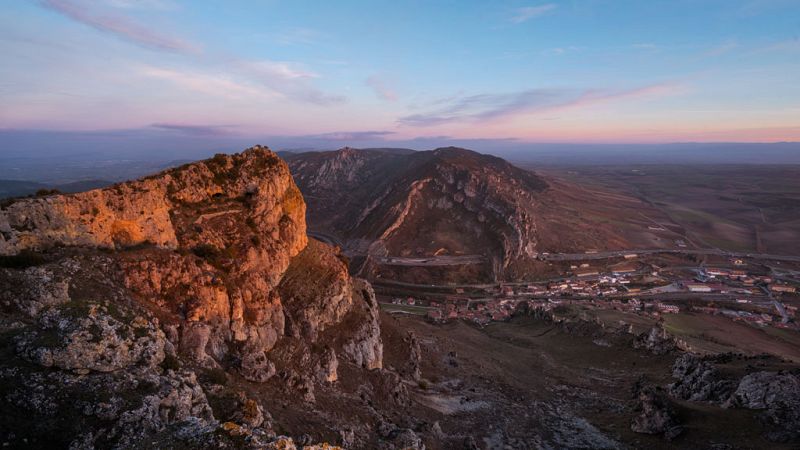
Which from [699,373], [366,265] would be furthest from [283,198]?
[366,265]

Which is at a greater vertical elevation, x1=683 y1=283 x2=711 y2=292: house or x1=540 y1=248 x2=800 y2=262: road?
x1=540 y1=248 x2=800 y2=262: road

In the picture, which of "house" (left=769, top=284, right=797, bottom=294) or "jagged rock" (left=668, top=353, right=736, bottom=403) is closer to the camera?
"jagged rock" (left=668, top=353, right=736, bottom=403)

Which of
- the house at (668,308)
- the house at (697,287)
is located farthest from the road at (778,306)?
the house at (668,308)

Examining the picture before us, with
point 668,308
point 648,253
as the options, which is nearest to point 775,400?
point 668,308

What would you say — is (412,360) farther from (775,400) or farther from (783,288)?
(783,288)

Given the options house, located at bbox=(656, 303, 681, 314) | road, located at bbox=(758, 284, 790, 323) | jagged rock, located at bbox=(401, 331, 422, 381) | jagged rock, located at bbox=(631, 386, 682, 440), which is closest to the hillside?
house, located at bbox=(656, 303, 681, 314)

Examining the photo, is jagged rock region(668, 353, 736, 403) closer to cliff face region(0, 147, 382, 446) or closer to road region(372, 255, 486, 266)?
cliff face region(0, 147, 382, 446)

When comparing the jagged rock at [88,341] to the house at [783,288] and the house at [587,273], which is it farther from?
the house at [783,288]
